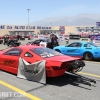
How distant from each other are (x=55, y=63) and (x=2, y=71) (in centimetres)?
327

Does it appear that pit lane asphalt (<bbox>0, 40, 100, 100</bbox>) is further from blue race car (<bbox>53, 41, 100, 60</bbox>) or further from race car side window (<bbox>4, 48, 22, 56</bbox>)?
blue race car (<bbox>53, 41, 100, 60</bbox>)

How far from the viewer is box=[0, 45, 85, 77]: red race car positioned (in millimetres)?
6809

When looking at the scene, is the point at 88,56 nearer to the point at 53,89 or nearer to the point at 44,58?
the point at 44,58

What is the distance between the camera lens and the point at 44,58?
23.9ft

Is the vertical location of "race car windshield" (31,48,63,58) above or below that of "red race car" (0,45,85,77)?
above

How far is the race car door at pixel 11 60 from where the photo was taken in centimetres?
806

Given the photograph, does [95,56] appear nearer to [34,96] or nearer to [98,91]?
[98,91]

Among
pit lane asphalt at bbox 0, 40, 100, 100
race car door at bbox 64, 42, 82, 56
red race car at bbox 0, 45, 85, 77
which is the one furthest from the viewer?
A: race car door at bbox 64, 42, 82, 56

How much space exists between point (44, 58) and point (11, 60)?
1716 millimetres

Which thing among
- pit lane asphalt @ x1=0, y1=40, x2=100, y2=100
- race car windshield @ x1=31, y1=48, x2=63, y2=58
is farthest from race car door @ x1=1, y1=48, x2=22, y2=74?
race car windshield @ x1=31, y1=48, x2=63, y2=58

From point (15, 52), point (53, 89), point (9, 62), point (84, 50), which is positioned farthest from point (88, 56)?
point (53, 89)

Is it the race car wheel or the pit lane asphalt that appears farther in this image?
the race car wheel

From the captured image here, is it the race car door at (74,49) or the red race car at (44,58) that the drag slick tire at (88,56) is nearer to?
the race car door at (74,49)

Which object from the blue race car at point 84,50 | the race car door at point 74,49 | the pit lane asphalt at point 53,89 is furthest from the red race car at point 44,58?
the race car door at point 74,49
